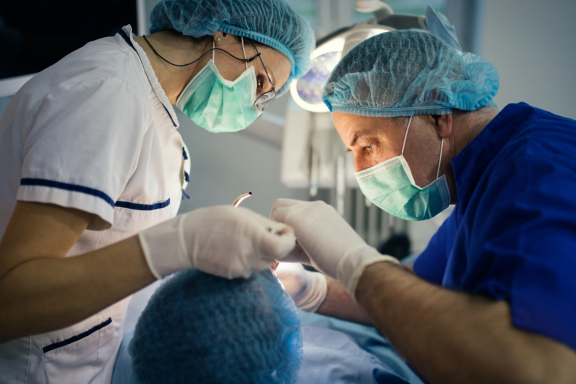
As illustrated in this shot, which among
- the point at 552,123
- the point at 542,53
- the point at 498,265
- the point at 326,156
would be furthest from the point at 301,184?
the point at 542,53

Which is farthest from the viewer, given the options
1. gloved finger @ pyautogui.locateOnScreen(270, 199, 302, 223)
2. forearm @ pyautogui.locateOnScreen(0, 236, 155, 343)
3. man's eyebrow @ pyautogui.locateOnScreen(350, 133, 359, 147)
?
man's eyebrow @ pyautogui.locateOnScreen(350, 133, 359, 147)

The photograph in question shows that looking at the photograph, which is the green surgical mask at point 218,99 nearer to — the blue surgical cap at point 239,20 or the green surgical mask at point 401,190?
the blue surgical cap at point 239,20

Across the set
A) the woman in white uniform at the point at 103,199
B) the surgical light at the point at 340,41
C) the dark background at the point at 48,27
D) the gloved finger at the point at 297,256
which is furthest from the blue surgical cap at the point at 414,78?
the dark background at the point at 48,27

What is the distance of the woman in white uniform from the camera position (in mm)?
689

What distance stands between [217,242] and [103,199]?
0.24m

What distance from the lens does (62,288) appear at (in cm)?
67

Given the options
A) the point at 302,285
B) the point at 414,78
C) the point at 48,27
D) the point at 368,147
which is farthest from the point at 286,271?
the point at 48,27

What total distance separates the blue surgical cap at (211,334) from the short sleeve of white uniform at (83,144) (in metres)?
0.23

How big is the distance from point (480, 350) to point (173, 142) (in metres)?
1.02

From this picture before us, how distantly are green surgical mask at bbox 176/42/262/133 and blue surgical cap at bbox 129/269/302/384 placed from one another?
66 centimetres

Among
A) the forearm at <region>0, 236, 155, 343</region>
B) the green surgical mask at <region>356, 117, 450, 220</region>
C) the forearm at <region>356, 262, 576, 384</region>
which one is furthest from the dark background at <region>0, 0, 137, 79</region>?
the forearm at <region>356, 262, 576, 384</region>

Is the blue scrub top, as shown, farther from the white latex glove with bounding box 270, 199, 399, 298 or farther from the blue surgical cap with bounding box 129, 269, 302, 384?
the blue surgical cap with bounding box 129, 269, 302, 384

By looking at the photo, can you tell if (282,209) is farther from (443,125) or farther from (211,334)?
(443,125)

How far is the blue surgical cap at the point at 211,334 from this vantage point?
2.42 ft
